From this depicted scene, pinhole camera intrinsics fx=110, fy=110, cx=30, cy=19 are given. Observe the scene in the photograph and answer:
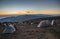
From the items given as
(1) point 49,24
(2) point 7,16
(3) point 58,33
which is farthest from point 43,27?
(2) point 7,16

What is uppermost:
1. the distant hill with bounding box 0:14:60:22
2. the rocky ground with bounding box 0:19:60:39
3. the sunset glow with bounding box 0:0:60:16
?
the sunset glow with bounding box 0:0:60:16

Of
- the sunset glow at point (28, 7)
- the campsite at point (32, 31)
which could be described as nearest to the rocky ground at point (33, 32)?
the campsite at point (32, 31)

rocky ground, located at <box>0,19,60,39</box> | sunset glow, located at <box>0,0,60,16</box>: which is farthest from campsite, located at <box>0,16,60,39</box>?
sunset glow, located at <box>0,0,60,16</box>

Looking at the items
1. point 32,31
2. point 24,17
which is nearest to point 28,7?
point 24,17

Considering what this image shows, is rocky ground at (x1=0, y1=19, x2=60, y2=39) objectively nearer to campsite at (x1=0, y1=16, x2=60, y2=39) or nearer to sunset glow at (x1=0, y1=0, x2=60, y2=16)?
campsite at (x1=0, y1=16, x2=60, y2=39)

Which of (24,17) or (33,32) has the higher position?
(24,17)

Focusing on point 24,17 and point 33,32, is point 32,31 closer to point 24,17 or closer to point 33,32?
point 33,32

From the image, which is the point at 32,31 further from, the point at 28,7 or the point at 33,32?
the point at 28,7

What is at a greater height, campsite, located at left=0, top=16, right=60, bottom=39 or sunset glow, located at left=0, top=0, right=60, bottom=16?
sunset glow, located at left=0, top=0, right=60, bottom=16

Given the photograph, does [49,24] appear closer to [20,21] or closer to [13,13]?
[20,21]

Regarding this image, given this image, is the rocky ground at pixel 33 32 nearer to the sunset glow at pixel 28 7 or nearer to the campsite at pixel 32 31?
the campsite at pixel 32 31

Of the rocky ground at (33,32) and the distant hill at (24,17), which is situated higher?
the distant hill at (24,17)

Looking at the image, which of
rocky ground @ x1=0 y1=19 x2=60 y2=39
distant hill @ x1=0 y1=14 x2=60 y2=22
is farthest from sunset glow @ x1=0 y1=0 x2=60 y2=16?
rocky ground @ x1=0 y1=19 x2=60 y2=39

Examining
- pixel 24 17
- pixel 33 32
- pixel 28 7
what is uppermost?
pixel 28 7
